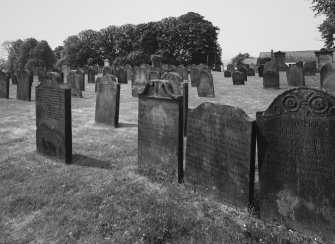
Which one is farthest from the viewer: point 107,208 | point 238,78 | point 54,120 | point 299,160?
point 238,78

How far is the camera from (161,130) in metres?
5.61

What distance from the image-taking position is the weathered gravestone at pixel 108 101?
958cm

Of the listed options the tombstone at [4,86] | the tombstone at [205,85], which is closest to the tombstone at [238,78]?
the tombstone at [205,85]

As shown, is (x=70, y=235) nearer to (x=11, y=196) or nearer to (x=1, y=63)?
(x=11, y=196)

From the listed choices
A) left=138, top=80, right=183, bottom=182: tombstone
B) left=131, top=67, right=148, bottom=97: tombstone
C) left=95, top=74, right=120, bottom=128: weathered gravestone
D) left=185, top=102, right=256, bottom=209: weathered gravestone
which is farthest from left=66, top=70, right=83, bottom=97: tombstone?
left=185, top=102, right=256, bottom=209: weathered gravestone

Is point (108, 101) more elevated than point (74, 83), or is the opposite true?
point (74, 83)

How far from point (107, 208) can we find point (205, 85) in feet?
40.0

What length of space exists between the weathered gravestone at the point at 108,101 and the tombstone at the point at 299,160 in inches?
240

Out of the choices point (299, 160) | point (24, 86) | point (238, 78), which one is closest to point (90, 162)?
point (299, 160)

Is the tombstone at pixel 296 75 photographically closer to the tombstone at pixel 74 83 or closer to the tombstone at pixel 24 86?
the tombstone at pixel 74 83

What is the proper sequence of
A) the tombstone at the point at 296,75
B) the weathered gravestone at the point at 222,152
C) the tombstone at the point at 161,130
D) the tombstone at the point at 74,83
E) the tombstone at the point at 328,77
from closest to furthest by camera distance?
the weathered gravestone at the point at 222,152 < the tombstone at the point at 161,130 < the tombstone at the point at 328,77 < the tombstone at the point at 74,83 < the tombstone at the point at 296,75

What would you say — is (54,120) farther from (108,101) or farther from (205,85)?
(205,85)

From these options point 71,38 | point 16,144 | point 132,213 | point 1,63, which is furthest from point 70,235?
point 1,63

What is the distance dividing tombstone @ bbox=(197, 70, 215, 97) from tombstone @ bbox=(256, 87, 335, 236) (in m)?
11.8
